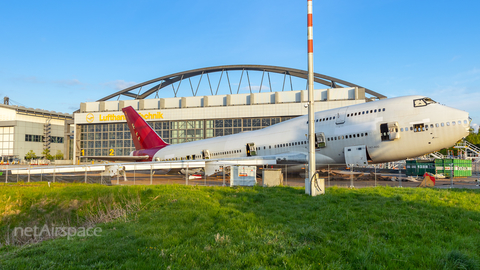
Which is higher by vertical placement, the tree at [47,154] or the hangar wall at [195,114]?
the hangar wall at [195,114]

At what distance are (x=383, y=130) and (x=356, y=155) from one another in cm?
297

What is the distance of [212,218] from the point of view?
10703 millimetres

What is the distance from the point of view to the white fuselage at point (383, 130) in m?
21.4

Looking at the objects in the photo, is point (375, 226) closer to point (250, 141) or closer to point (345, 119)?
point (345, 119)

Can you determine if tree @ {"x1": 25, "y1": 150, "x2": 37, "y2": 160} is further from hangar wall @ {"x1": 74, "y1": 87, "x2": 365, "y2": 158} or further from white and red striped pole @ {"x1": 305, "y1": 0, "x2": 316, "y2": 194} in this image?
white and red striped pole @ {"x1": 305, "y1": 0, "x2": 316, "y2": 194}

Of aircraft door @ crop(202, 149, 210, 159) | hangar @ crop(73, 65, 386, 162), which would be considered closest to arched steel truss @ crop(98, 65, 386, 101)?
hangar @ crop(73, 65, 386, 162)

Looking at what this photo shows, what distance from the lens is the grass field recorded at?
6.51m

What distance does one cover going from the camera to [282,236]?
319 inches

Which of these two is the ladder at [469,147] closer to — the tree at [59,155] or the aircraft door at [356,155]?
the aircraft door at [356,155]

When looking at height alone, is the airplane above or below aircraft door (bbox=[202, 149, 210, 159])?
above

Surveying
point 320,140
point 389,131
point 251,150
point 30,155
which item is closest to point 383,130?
point 389,131

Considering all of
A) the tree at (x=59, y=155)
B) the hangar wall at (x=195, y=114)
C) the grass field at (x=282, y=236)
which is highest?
the hangar wall at (x=195, y=114)

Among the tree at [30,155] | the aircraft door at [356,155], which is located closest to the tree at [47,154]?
the tree at [30,155]

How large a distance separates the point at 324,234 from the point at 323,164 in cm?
1879
